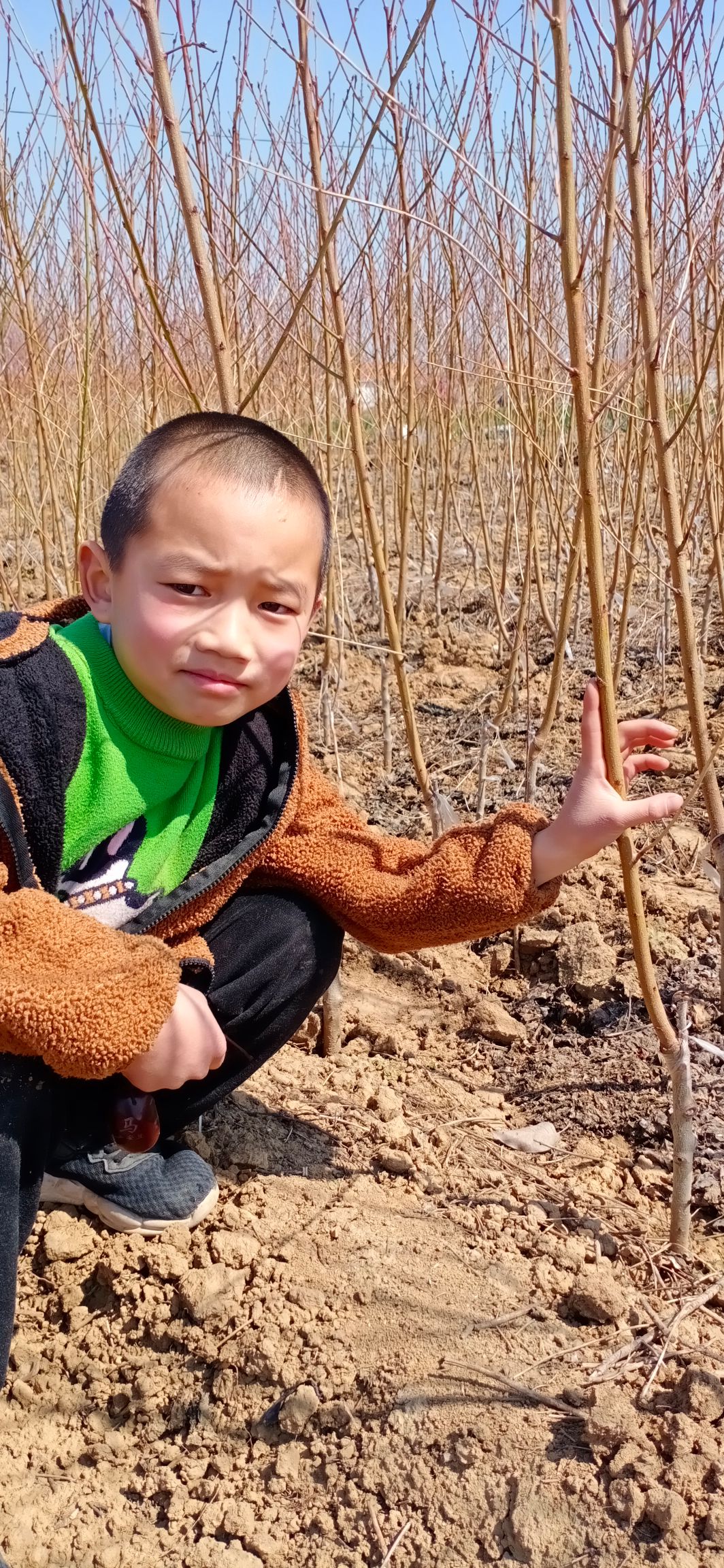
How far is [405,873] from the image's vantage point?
4.37ft

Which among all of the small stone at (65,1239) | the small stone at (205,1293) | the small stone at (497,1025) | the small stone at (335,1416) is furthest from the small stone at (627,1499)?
the small stone at (497,1025)

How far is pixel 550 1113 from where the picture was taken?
62.6 inches

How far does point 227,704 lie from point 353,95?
2.16 m

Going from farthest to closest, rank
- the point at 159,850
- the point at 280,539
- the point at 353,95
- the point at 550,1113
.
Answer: the point at 353,95
the point at 550,1113
the point at 159,850
the point at 280,539

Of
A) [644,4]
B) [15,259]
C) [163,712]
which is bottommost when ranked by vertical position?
[163,712]

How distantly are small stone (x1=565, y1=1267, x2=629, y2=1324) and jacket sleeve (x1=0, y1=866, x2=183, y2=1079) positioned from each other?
1.98ft

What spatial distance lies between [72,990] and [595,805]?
592mm

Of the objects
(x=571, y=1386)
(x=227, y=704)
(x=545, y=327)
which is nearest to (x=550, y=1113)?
(x=571, y=1386)

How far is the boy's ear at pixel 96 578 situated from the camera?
3.75 ft

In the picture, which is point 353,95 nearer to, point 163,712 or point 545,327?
point 545,327

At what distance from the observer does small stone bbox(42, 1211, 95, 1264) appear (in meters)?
1.36

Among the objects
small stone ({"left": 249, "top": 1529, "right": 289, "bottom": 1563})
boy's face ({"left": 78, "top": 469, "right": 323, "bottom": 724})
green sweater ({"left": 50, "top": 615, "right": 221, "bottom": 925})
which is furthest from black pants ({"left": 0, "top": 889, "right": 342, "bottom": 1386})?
small stone ({"left": 249, "top": 1529, "right": 289, "bottom": 1563})

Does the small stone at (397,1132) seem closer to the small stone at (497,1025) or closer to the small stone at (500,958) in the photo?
the small stone at (497,1025)

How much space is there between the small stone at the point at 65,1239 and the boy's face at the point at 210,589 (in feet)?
2.46
